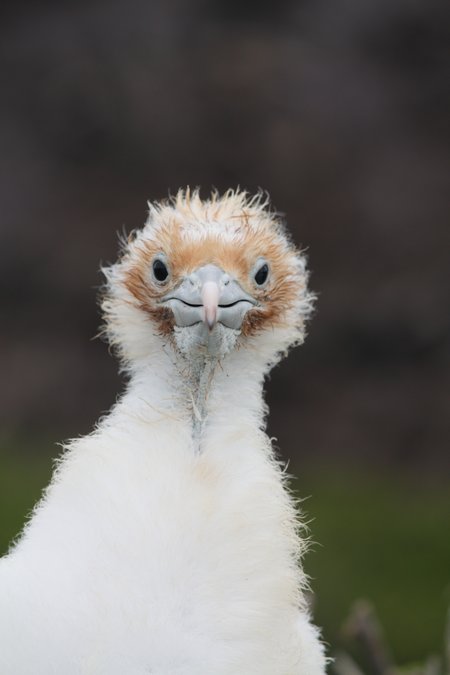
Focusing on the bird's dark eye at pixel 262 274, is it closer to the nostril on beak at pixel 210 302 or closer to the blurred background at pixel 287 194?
the nostril on beak at pixel 210 302

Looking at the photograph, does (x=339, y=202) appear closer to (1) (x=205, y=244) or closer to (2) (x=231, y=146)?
(2) (x=231, y=146)

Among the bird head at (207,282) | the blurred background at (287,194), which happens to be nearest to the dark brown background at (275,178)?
the blurred background at (287,194)

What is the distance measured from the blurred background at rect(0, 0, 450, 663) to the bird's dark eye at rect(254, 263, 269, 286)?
629cm

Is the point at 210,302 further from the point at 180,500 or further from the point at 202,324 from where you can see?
the point at 180,500

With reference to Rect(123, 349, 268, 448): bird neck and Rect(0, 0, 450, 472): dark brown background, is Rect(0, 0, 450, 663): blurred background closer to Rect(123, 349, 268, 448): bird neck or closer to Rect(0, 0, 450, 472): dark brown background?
Rect(0, 0, 450, 472): dark brown background

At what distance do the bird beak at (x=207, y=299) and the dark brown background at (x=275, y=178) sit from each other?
22.4 feet

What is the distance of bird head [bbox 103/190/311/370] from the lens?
3371mm

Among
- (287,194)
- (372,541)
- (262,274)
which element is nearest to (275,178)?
(287,194)

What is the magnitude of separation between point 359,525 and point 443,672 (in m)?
5.32

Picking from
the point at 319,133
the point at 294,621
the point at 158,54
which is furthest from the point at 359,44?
the point at 294,621

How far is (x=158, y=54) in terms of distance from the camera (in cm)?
1110

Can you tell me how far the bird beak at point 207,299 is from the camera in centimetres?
328

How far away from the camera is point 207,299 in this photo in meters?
3.25

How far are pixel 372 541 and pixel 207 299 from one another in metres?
6.58
